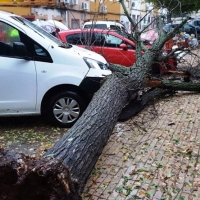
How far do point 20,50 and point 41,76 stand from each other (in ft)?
1.76

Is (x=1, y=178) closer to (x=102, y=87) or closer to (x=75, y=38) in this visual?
(x=102, y=87)

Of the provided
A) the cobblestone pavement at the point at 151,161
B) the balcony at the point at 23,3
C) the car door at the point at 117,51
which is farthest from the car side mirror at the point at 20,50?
the balcony at the point at 23,3

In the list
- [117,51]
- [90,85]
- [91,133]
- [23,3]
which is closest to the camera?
[91,133]

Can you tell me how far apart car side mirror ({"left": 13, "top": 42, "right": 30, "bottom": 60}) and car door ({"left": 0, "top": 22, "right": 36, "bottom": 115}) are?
0.17 feet

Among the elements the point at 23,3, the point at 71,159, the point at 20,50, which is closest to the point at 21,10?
the point at 23,3

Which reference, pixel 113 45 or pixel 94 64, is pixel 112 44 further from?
pixel 94 64

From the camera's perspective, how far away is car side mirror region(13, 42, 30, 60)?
16.9 feet

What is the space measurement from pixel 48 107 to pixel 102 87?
39.8 inches

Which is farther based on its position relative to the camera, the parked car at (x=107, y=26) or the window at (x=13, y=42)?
the parked car at (x=107, y=26)

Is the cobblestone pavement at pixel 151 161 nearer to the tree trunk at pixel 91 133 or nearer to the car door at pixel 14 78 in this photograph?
the tree trunk at pixel 91 133

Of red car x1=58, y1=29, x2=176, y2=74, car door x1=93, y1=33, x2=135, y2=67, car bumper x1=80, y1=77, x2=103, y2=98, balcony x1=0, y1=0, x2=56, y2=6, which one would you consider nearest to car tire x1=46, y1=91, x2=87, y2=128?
car bumper x1=80, y1=77, x2=103, y2=98

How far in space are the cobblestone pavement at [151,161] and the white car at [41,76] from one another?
956 millimetres

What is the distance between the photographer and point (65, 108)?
5.64 m

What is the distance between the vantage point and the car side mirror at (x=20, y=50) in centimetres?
516
